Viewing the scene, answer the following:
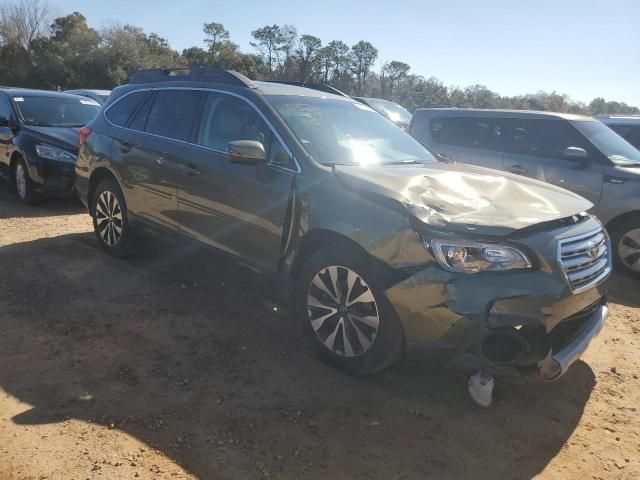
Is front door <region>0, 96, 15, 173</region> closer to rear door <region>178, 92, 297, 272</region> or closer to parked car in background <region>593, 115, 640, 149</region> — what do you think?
rear door <region>178, 92, 297, 272</region>

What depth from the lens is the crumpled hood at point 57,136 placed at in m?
7.42

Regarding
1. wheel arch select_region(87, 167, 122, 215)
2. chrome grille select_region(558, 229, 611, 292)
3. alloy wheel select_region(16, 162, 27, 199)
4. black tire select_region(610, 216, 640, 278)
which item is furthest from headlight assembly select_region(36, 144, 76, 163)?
black tire select_region(610, 216, 640, 278)

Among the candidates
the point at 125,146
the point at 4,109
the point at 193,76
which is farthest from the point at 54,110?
the point at 193,76

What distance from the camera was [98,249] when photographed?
5723mm

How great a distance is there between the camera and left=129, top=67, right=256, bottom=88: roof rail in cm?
414

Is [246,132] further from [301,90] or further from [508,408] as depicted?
[508,408]

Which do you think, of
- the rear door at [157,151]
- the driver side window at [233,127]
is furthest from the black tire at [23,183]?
the driver side window at [233,127]

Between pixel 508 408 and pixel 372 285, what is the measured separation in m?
1.13

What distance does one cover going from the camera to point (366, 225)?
303 cm

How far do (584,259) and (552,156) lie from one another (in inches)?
155

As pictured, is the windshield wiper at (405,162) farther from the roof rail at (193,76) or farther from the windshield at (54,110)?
the windshield at (54,110)

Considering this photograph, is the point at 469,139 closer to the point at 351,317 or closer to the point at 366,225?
the point at 366,225

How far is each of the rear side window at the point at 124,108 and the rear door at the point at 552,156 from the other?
467 cm

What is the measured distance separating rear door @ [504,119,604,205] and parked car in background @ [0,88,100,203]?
624cm
